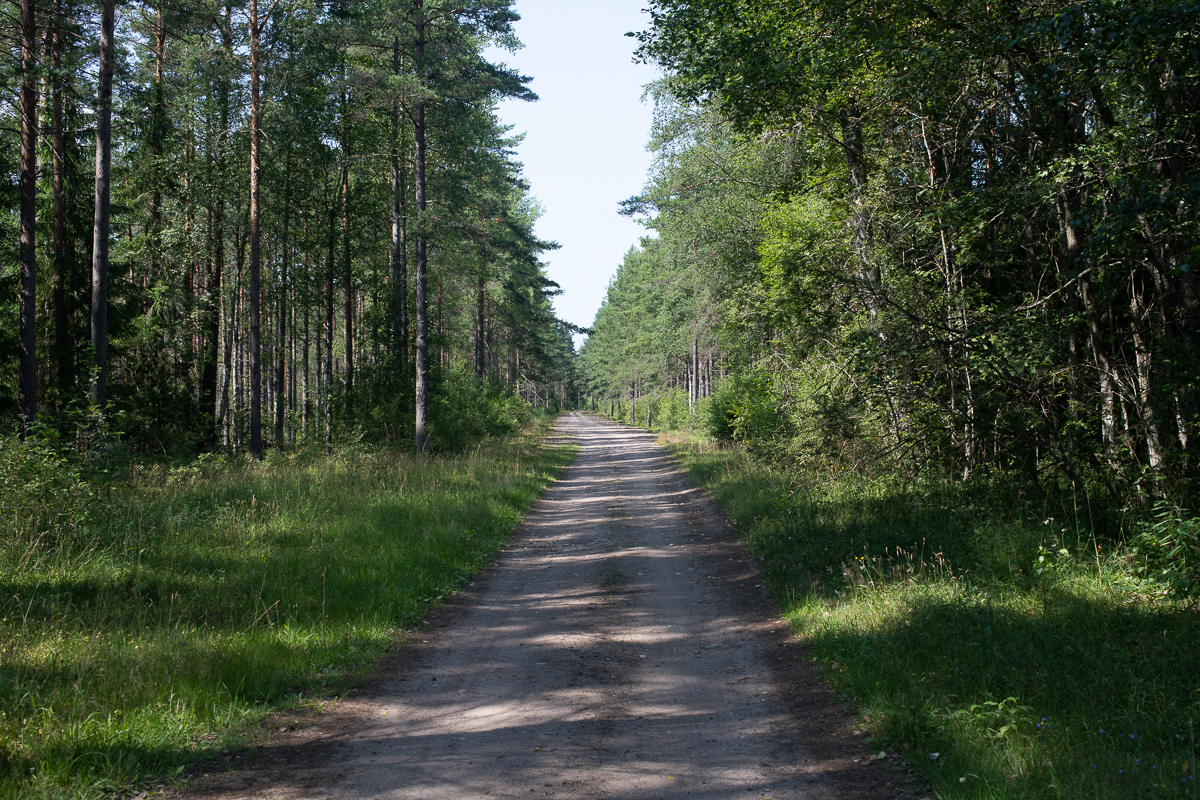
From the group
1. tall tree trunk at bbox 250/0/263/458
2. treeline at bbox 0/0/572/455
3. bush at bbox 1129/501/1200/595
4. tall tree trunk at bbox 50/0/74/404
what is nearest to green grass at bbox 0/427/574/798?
treeline at bbox 0/0/572/455

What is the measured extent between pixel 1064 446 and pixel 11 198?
22050mm

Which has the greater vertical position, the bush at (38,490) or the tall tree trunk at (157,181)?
the tall tree trunk at (157,181)

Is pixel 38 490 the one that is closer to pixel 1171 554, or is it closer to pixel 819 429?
pixel 1171 554

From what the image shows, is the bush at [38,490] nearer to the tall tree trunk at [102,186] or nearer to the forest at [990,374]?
the tall tree trunk at [102,186]

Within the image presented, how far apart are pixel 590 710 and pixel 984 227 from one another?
792 centimetres

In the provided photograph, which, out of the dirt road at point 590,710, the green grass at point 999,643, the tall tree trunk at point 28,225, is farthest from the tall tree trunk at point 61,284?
the green grass at point 999,643

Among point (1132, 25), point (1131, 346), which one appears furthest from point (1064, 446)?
point (1132, 25)

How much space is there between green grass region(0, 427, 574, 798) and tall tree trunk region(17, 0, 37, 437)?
2.31 metres

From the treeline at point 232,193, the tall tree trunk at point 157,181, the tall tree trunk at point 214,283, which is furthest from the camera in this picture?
the tall tree trunk at point 214,283

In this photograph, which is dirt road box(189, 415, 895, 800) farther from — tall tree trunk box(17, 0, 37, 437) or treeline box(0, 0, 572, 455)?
treeline box(0, 0, 572, 455)

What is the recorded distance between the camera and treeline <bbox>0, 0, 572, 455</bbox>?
1422 cm

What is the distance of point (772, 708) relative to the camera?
5090mm

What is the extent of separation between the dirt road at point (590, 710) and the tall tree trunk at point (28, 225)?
27.9 feet

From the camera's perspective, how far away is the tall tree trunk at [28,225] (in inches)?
433
